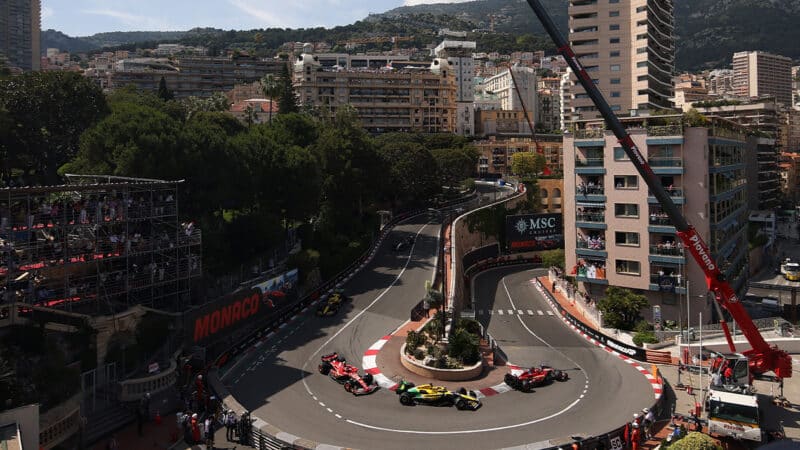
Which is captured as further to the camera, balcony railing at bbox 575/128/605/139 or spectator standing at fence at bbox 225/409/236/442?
balcony railing at bbox 575/128/605/139

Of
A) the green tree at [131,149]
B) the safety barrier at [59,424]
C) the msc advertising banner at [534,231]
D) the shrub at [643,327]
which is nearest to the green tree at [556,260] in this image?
the msc advertising banner at [534,231]

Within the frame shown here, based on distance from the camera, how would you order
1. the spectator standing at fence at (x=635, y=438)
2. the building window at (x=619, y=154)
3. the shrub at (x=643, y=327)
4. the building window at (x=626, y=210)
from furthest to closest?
the building window at (x=619, y=154), the building window at (x=626, y=210), the shrub at (x=643, y=327), the spectator standing at fence at (x=635, y=438)

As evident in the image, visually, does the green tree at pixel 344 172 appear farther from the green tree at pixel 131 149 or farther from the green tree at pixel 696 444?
the green tree at pixel 696 444

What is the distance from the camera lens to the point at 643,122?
51.2 metres

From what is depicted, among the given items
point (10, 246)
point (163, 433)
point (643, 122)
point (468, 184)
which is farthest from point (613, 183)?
point (468, 184)

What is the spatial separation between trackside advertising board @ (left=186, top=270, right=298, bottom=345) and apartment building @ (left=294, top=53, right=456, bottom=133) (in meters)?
107

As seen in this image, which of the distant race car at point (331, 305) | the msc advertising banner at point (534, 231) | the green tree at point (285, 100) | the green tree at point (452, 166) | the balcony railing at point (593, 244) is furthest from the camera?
the green tree at point (285, 100)

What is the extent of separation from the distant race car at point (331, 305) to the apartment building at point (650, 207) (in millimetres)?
22563

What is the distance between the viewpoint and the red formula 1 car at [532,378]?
33.0 metres

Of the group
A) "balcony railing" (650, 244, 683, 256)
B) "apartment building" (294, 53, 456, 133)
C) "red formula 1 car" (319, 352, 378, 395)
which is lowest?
"red formula 1 car" (319, 352, 378, 395)

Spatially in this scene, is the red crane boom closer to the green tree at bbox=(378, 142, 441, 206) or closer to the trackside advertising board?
the trackside advertising board

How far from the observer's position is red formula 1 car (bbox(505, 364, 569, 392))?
3297 cm

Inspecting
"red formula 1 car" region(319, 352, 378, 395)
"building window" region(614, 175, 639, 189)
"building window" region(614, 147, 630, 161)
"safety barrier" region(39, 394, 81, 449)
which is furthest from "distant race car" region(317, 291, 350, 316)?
"building window" region(614, 147, 630, 161)

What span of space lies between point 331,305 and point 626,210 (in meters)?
26.2
